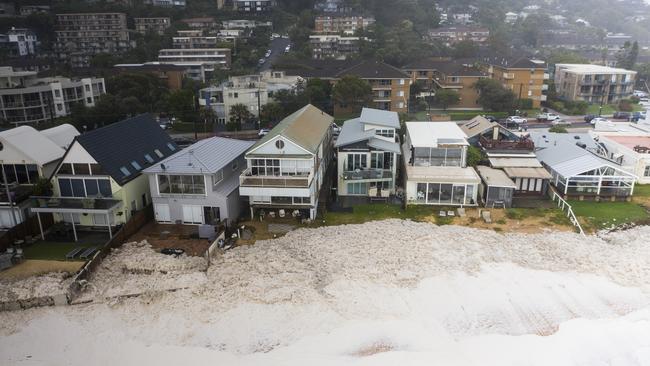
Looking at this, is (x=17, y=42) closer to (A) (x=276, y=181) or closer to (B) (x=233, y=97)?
(B) (x=233, y=97)

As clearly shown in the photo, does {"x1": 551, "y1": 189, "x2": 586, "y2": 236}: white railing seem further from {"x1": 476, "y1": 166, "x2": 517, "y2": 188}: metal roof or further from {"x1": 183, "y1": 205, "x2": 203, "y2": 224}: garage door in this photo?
{"x1": 183, "y1": 205, "x2": 203, "y2": 224}: garage door

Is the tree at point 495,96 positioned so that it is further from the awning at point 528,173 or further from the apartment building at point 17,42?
the apartment building at point 17,42

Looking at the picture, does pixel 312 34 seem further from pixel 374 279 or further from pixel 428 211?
pixel 374 279

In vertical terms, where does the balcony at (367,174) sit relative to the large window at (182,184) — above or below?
below

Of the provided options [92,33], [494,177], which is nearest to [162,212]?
[494,177]

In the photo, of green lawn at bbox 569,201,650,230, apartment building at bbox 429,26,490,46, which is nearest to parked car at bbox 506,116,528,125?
green lawn at bbox 569,201,650,230

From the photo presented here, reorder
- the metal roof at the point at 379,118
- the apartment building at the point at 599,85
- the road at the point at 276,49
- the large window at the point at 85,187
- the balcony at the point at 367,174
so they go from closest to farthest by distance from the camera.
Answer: the large window at the point at 85,187
the balcony at the point at 367,174
the metal roof at the point at 379,118
the apartment building at the point at 599,85
the road at the point at 276,49

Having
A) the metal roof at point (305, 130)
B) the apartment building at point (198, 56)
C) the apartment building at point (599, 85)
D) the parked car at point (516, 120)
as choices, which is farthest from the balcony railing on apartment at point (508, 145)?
the apartment building at point (198, 56)
